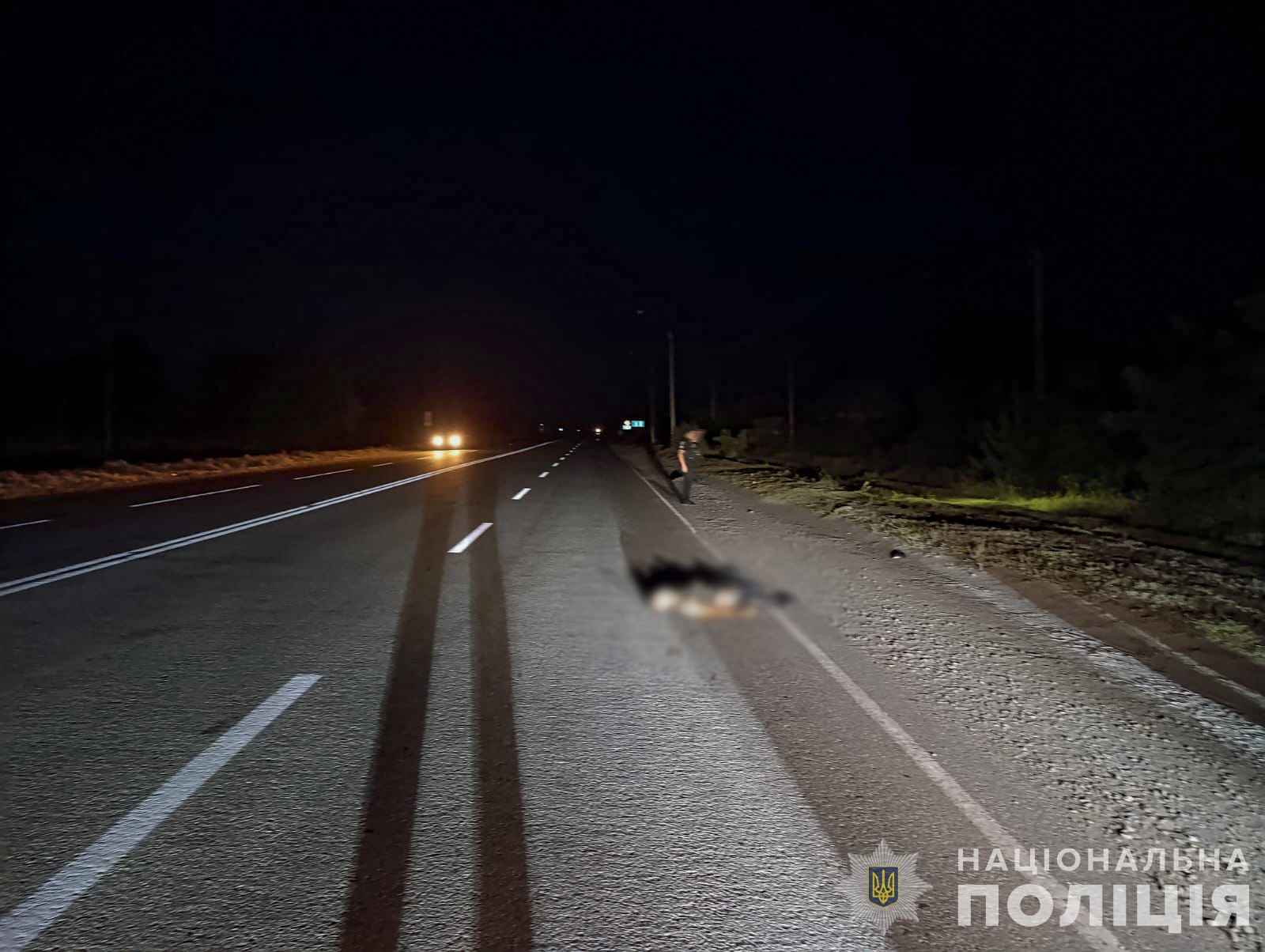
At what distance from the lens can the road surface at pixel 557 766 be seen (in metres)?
2.76

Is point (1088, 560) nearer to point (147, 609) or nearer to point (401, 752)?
point (401, 752)

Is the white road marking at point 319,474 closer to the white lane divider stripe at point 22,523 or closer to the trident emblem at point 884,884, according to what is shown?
the white lane divider stripe at point 22,523

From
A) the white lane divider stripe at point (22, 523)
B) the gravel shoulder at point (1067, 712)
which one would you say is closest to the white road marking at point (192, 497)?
the white lane divider stripe at point (22, 523)

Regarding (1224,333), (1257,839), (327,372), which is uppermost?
(327,372)

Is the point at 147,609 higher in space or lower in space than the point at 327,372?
lower

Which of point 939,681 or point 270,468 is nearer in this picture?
point 939,681

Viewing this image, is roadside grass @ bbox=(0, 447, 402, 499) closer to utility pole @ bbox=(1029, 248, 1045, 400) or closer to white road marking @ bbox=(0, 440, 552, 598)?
white road marking @ bbox=(0, 440, 552, 598)

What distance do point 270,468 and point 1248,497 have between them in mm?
30373

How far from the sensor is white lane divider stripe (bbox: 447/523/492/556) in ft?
34.5

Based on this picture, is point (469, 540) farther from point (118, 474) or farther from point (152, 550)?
point (118, 474)

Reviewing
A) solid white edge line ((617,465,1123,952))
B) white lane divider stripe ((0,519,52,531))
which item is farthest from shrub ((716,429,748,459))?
solid white edge line ((617,465,1123,952))

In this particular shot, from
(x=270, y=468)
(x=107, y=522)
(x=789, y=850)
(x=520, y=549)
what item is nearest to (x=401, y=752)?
(x=789, y=850)

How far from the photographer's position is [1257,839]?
339cm

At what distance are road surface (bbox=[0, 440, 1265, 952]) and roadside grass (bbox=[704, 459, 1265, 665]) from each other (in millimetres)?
1453
